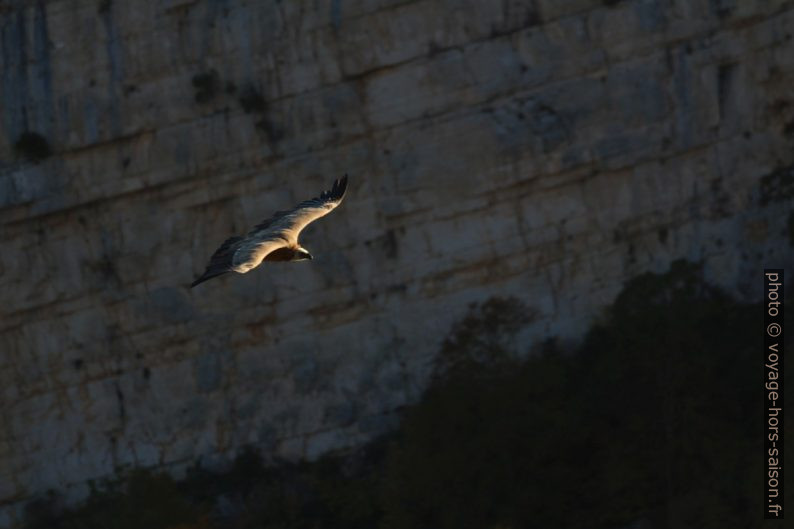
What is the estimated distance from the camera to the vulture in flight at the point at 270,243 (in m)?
19.8

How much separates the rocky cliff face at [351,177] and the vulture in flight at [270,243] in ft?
41.6

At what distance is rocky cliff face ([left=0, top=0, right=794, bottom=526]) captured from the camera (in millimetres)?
36219

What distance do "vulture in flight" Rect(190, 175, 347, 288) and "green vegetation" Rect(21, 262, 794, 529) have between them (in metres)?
11.5

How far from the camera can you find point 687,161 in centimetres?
3684

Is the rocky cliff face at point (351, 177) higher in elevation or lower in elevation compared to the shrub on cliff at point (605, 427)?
higher

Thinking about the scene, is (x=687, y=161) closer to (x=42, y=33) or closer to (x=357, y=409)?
(x=357, y=409)

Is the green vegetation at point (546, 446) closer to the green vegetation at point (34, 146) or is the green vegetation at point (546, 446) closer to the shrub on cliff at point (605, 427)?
the shrub on cliff at point (605, 427)

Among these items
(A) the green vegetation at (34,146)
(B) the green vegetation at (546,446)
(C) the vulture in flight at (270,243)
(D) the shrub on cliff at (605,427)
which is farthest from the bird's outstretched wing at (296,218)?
(A) the green vegetation at (34,146)

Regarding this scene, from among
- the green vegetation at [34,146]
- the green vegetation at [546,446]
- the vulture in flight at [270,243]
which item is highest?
Answer: the green vegetation at [34,146]

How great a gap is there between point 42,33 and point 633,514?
13.7 m

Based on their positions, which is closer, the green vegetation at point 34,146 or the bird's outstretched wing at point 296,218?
the bird's outstretched wing at point 296,218

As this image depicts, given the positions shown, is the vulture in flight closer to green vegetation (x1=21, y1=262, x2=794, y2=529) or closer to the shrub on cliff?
green vegetation (x1=21, y1=262, x2=794, y2=529)

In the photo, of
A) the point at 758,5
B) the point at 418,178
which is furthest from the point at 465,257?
the point at 758,5

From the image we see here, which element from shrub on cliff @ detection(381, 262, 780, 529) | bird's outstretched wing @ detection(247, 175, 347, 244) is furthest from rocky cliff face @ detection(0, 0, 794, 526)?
bird's outstretched wing @ detection(247, 175, 347, 244)
